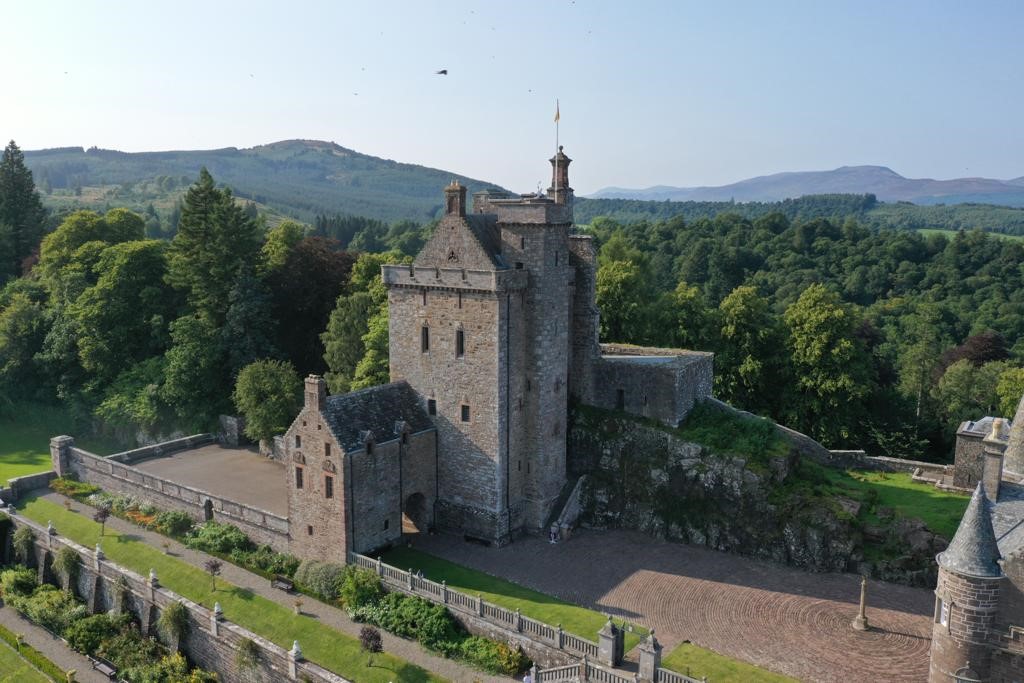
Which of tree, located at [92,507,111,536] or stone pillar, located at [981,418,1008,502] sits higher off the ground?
stone pillar, located at [981,418,1008,502]

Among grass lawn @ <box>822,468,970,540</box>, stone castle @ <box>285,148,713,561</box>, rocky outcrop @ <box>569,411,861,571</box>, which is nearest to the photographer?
stone castle @ <box>285,148,713,561</box>

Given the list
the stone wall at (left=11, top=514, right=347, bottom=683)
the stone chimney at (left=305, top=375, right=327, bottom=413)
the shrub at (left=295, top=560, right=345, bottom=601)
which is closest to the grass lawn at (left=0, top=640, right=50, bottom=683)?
the stone wall at (left=11, top=514, right=347, bottom=683)

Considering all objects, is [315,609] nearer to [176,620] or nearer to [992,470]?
[176,620]

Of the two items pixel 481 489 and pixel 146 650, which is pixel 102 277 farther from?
pixel 481 489

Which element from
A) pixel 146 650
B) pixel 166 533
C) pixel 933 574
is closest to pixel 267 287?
pixel 166 533

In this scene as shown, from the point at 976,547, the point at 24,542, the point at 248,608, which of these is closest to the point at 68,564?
the point at 24,542

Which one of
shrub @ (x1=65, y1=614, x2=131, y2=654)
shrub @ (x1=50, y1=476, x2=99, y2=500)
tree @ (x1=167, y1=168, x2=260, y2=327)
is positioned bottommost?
shrub @ (x1=65, y1=614, x2=131, y2=654)

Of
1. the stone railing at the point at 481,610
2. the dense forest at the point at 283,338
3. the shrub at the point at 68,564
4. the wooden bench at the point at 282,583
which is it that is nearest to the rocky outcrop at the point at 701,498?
the stone railing at the point at 481,610

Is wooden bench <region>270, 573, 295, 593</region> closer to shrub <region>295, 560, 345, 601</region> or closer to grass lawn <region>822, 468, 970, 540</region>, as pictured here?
shrub <region>295, 560, 345, 601</region>
